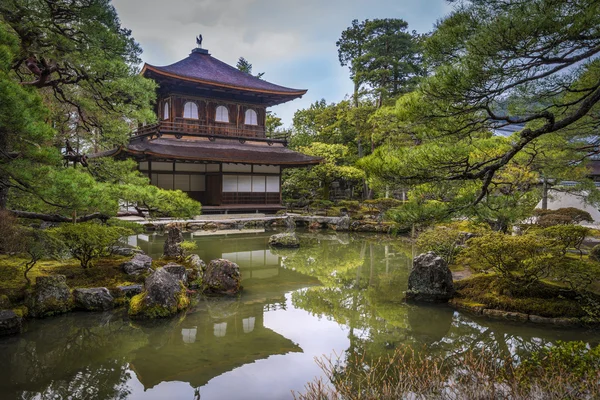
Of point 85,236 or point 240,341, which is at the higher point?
point 85,236

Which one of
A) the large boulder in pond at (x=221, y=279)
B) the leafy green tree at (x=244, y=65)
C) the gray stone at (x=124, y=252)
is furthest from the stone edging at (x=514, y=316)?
the leafy green tree at (x=244, y=65)

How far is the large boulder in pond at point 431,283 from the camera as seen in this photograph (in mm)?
7531

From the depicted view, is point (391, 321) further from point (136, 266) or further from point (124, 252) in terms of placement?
point (124, 252)

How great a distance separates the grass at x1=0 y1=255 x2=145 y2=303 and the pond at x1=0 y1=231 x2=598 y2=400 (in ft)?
2.61

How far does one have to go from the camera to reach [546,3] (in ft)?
11.8

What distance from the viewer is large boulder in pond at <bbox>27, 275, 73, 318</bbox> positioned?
20.6ft

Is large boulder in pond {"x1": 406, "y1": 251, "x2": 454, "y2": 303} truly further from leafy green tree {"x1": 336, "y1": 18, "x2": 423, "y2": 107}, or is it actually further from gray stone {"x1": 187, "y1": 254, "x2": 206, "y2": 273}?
leafy green tree {"x1": 336, "y1": 18, "x2": 423, "y2": 107}

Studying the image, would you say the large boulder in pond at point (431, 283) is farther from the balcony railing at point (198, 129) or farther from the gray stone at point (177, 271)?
the balcony railing at point (198, 129)

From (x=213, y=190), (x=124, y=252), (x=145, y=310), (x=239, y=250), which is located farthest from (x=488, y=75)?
(x=213, y=190)

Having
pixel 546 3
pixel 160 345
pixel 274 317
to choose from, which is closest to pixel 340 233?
pixel 274 317

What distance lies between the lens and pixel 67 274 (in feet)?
24.1

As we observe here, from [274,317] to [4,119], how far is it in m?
4.58

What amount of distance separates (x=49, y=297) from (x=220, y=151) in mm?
13355

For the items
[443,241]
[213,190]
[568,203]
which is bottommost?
[443,241]
